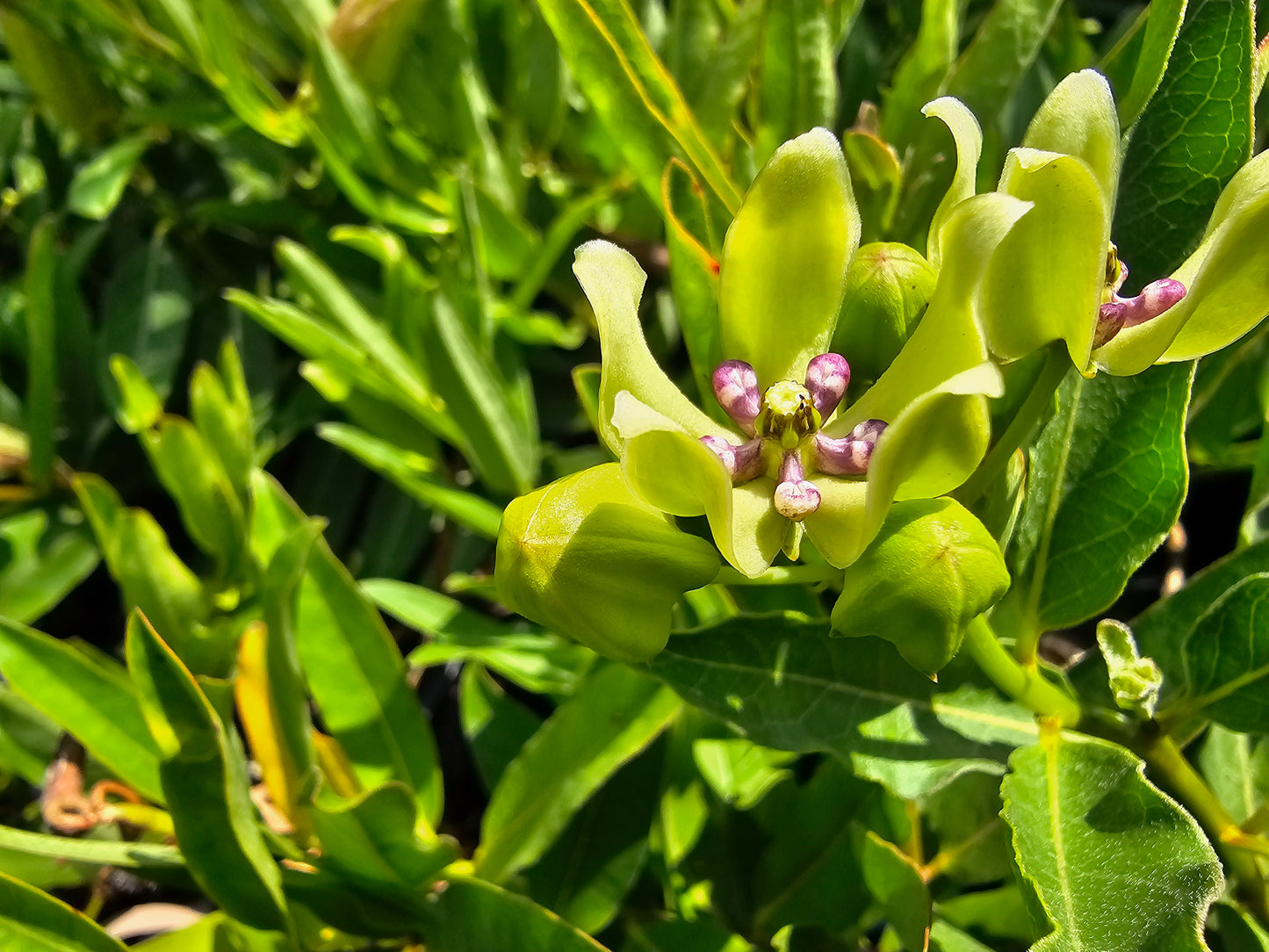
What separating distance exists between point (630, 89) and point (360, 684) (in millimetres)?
1089

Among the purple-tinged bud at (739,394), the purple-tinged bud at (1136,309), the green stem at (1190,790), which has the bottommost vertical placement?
the green stem at (1190,790)

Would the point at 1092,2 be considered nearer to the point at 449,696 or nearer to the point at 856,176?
the point at 856,176

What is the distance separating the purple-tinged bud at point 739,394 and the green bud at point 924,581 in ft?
0.75

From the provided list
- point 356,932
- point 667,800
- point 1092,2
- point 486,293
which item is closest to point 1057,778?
point 667,800

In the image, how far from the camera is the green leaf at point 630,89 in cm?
137

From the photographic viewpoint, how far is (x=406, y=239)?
2.29 m

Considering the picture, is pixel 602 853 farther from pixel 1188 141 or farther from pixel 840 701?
pixel 1188 141

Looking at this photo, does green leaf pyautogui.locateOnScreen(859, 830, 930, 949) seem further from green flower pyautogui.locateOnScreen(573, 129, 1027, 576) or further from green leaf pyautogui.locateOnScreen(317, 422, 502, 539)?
green leaf pyautogui.locateOnScreen(317, 422, 502, 539)

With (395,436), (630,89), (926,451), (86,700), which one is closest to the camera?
(926,451)

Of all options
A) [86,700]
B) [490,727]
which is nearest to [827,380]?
[490,727]

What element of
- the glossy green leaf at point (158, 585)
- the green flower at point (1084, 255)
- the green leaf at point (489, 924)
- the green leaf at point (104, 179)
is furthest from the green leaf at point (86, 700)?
the green flower at point (1084, 255)

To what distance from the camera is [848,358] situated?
1103mm

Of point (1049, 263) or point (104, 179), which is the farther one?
point (104, 179)

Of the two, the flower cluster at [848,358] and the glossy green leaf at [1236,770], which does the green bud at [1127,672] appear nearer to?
the flower cluster at [848,358]
